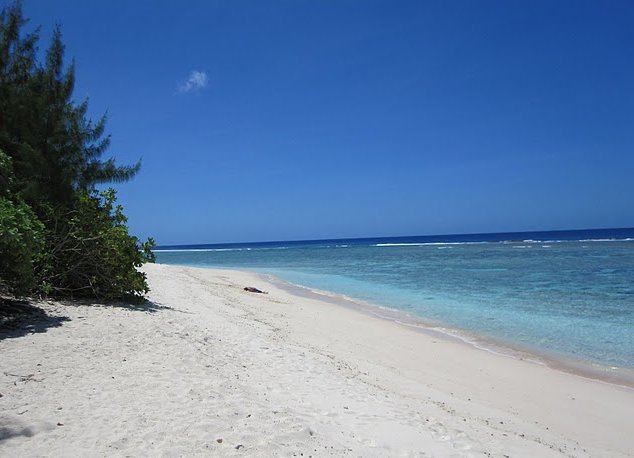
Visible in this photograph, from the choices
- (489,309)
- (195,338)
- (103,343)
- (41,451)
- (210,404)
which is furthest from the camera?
(489,309)

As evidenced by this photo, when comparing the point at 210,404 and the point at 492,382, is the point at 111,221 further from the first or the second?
the point at 492,382

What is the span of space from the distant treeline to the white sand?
132 cm

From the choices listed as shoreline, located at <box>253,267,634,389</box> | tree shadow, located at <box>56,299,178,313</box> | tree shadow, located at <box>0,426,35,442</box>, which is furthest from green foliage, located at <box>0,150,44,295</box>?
shoreline, located at <box>253,267,634,389</box>

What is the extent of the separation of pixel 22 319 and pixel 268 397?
188 inches

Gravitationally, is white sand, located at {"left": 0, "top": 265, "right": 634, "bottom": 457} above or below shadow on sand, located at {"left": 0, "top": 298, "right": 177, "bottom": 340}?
below

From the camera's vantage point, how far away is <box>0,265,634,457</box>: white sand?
3662mm

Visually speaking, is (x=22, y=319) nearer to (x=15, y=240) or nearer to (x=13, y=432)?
(x=15, y=240)

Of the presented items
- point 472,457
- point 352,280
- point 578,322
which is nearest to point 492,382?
point 472,457

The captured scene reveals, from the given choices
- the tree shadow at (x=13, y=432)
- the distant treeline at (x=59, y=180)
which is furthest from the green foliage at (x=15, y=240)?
the tree shadow at (x=13, y=432)

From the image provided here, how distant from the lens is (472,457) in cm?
381

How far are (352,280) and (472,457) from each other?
20.3m

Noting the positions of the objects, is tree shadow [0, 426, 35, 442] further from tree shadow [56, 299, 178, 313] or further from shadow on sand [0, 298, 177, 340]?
tree shadow [56, 299, 178, 313]

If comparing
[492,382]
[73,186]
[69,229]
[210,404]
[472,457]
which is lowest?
[492,382]

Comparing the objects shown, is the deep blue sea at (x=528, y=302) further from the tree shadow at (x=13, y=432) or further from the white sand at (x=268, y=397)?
the tree shadow at (x=13, y=432)
